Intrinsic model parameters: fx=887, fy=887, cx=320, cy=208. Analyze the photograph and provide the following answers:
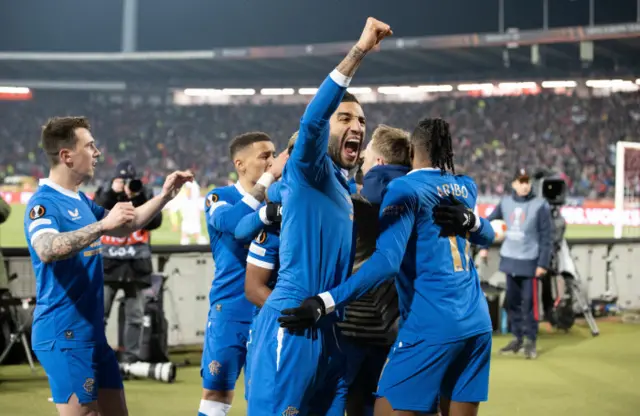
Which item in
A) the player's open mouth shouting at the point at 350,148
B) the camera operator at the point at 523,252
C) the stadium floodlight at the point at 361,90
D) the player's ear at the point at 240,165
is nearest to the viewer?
the player's open mouth shouting at the point at 350,148

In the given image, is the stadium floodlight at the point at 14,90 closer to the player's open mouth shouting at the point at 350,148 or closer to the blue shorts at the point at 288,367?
the player's open mouth shouting at the point at 350,148

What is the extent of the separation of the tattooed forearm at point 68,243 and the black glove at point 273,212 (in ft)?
2.63

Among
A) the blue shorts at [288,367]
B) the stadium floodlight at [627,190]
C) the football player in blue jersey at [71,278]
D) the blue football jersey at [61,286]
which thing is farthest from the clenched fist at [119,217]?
the stadium floodlight at [627,190]

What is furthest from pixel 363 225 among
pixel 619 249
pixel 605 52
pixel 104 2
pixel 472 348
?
pixel 104 2

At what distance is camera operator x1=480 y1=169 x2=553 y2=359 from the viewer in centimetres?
1113

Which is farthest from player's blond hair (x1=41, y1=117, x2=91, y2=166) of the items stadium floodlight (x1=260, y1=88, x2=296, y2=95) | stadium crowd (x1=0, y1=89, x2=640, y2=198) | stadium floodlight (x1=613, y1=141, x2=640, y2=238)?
stadium floodlight (x1=260, y1=88, x2=296, y2=95)

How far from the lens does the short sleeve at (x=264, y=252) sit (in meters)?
4.45

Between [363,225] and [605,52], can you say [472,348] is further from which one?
[605,52]

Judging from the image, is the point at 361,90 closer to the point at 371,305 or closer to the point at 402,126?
the point at 402,126

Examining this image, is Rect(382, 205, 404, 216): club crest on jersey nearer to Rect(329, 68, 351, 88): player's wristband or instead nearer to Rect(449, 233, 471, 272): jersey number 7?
Rect(449, 233, 471, 272): jersey number 7

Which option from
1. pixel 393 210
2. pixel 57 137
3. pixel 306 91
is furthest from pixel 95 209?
pixel 306 91

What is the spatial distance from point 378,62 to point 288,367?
39735 millimetres

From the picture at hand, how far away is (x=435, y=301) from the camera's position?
14.1 ft

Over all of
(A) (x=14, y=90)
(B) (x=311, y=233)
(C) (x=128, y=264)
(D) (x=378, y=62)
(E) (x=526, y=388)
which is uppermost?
(D) (x=378, y=62)
